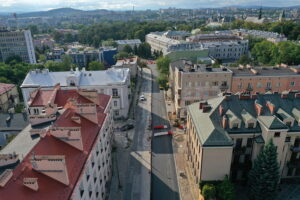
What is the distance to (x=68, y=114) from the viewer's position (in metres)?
36.0

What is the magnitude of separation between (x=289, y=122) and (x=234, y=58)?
362 feet

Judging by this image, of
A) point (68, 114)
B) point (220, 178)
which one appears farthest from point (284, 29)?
point (68, 114)

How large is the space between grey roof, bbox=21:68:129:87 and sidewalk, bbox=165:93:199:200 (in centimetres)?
2113

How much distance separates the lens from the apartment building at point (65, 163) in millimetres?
22281

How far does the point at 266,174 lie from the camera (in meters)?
33.8

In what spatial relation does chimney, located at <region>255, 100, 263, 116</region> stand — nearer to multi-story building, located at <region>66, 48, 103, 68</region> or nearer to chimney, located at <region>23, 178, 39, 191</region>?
chimney, located at <region>23, 178, 39, 191</region>

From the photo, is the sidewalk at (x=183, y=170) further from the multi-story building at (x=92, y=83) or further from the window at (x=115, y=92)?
the window at (x=115, y=92)

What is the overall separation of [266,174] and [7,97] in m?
78.4

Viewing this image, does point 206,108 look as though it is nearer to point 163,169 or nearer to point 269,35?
point 163,169

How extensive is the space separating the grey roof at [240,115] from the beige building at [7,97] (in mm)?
62988

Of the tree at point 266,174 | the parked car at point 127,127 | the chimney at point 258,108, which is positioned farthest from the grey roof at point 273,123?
the parked car at point 127,127

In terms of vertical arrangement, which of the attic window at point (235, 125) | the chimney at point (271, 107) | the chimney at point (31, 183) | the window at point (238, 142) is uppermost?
the chimney at point (271, 107)

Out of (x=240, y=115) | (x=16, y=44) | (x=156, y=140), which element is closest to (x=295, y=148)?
(x=240, y=115)

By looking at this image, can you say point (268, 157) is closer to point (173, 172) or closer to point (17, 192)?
point (173, 172)
